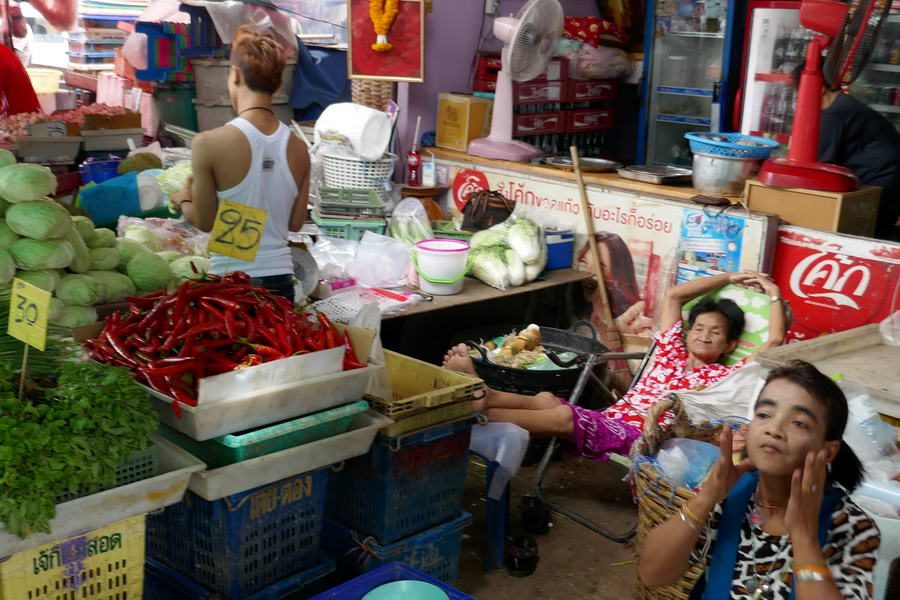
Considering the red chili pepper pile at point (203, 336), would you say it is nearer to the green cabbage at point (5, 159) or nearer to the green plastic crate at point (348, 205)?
the green cabbage at point (5, 159)

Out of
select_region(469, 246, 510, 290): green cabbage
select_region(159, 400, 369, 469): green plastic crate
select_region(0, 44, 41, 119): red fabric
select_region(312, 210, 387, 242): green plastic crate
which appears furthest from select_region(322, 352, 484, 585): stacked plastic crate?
select_region(0, 44, 41, 119): red fabric

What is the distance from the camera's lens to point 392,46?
594cm

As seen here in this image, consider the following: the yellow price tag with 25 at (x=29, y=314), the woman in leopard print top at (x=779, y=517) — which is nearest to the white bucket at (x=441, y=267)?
the woman in leopard print top at (x=779, y=517)

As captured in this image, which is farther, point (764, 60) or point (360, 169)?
point (764, 60)

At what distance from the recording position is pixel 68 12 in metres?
8.78

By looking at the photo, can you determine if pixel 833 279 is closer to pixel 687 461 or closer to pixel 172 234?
pixel 687 461

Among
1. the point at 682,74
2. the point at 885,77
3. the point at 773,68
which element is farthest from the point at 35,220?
the point at 682,74

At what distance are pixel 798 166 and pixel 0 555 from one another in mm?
4066

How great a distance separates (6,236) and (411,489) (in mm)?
1557

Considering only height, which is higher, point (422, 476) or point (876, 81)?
point (876, 81)

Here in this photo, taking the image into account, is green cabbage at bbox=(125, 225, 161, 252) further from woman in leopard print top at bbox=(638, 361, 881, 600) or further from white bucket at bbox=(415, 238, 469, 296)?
woman in leopard print top at bbox=(638, 361, 881, 600)

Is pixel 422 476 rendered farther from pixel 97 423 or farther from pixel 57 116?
pixel 57 116

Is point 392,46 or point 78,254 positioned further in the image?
point 392,46

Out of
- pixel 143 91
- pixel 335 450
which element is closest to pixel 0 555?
pixel 335 450
